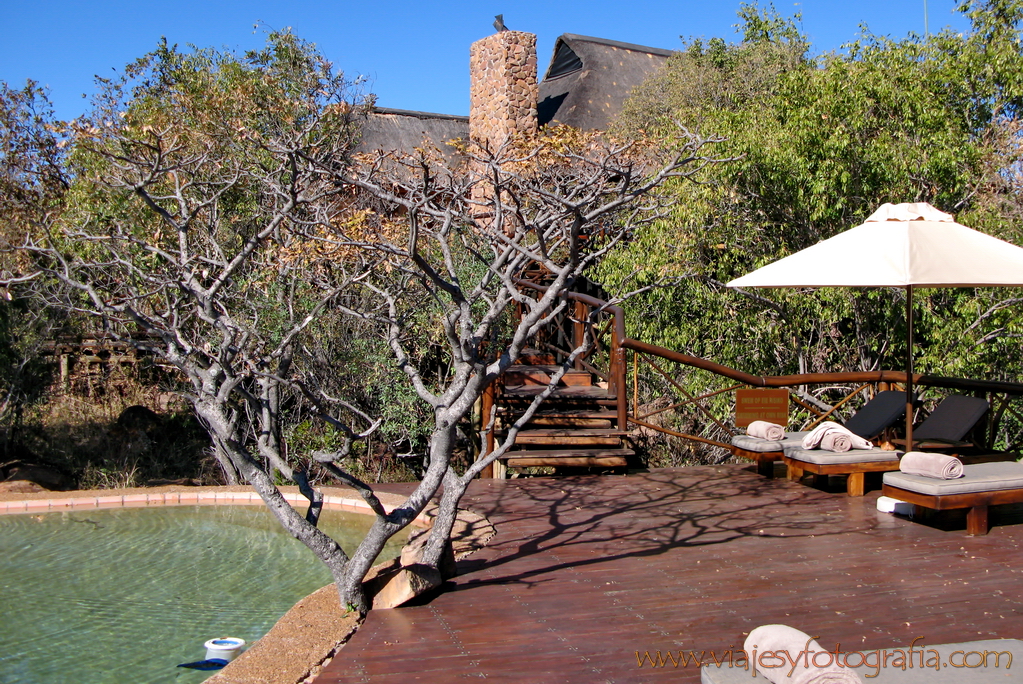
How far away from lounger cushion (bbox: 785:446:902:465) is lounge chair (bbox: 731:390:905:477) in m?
0.29

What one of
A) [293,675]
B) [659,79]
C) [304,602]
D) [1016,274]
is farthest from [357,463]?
[659,79]

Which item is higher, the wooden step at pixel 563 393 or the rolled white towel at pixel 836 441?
the wooden step at pixel 563 393

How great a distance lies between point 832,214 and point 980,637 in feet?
19.0

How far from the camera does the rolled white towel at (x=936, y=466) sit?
5469 millimetres

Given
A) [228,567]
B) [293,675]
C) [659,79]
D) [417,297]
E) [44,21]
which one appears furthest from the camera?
[659,79]

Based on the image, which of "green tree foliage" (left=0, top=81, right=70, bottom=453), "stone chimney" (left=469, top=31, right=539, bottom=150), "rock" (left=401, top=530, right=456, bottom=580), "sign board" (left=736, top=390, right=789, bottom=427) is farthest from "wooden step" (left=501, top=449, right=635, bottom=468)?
"stone chimney" (left=469, top=31, right=539, bottom=150)

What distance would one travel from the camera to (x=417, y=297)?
9.67 metres

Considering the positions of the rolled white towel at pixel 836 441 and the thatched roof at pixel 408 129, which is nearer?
the rolled white towel at pixel 836 441

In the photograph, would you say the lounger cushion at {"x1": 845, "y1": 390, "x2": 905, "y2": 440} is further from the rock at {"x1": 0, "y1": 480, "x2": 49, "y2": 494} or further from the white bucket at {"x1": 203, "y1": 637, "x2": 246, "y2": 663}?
the rock at {"x1": 0, "y1": 480, "x2": 49, "y2": 494}

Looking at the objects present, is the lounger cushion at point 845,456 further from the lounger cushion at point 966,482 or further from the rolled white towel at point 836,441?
the lounger cushion at point 966,482

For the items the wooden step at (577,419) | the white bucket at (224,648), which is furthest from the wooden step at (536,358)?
the white bucket at (224,648)

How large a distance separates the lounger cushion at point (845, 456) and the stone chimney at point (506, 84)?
10521 mm

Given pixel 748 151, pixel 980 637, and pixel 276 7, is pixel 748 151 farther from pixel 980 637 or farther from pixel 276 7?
pixel 276 7

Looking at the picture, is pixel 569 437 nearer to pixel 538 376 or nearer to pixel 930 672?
pixel 538 376
